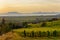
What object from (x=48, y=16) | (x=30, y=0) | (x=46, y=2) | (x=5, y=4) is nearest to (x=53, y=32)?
(x=48, y=16)

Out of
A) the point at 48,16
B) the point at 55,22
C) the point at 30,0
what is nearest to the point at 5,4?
the point at 30,0

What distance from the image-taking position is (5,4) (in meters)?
1.53

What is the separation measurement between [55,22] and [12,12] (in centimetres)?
57

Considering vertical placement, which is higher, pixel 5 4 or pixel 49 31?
pixel 5 4

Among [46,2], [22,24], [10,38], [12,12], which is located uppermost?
[46,2]

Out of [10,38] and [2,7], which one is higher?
[2,7]

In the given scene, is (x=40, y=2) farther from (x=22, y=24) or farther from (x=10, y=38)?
(x=10, y=38)

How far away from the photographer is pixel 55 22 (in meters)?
1.48

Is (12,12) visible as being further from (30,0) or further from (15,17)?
(30,0)

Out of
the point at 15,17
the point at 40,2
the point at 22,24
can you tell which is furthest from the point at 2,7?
the point at 40,2

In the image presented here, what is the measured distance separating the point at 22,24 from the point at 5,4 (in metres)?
0.34

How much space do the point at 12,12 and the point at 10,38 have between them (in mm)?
334

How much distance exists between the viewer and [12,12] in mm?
1524

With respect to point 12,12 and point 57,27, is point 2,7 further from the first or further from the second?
point 57,27
